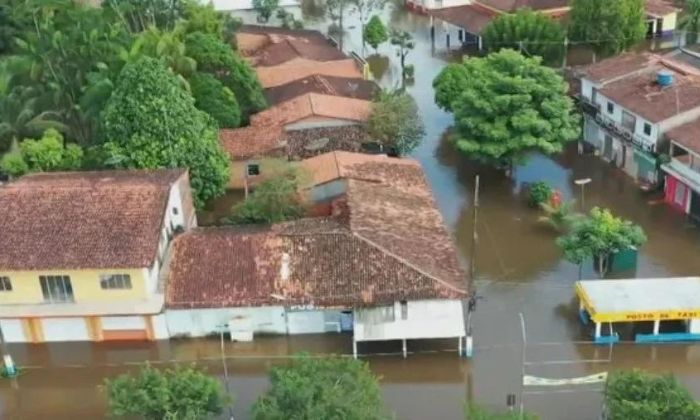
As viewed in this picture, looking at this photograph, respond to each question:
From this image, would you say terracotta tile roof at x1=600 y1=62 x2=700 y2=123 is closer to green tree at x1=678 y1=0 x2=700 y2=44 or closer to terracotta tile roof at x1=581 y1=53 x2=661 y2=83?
terracotta tile roof at x1=581 y1=53 x2=661 y2=83

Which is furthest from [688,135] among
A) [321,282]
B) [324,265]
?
[321,282]

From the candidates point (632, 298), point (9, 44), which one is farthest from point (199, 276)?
point (9, 44)

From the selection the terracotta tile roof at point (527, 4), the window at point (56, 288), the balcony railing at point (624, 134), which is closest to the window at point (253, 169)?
the window at point (56, 288)

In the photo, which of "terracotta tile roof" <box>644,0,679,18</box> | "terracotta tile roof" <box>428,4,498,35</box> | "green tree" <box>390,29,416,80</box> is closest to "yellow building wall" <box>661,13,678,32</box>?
"terracotta tile roof" <box>644,0,679,18</box>

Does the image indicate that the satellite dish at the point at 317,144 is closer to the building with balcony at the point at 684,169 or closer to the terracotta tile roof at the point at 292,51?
the terracotta tile roof at the point at 292,51

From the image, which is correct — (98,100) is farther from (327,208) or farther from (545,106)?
(545,106)

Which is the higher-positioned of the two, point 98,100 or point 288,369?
point 98,100
